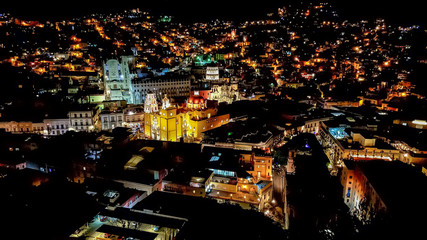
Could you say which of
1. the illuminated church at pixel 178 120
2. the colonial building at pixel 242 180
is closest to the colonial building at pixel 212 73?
the illuminated church at pixel 178 120

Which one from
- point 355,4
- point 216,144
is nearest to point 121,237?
point 216,144

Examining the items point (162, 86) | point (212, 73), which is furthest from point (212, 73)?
point (162, 86)

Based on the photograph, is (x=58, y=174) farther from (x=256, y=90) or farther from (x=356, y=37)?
(x=356, y=37)

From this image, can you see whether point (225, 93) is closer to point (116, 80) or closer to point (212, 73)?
point (212, 73)

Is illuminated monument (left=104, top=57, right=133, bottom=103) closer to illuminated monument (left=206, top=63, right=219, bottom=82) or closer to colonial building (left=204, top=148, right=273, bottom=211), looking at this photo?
illuminated monument (left=206, top=63, right=219, bottom=82)

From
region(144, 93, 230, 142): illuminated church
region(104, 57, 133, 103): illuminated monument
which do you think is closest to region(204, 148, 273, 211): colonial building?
region(144, 93, 230, 142): illuminated church

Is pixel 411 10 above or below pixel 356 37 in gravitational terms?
above
